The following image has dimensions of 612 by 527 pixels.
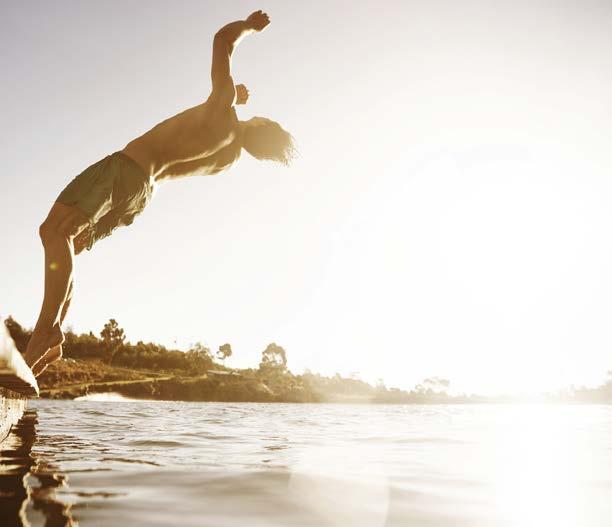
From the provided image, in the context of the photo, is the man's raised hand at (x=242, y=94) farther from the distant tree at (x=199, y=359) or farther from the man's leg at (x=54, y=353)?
the distant tree at (x=199, y=359)

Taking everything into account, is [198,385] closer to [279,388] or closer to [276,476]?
[279,388]

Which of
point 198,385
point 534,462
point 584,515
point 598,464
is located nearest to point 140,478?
point 584,515

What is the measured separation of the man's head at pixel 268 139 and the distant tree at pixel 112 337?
118 metres

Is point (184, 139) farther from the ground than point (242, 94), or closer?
closer

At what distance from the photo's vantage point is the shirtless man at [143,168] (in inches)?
131

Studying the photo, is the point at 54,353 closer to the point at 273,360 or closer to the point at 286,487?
the point at 286,487

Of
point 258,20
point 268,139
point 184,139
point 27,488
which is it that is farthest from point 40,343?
point 258,20

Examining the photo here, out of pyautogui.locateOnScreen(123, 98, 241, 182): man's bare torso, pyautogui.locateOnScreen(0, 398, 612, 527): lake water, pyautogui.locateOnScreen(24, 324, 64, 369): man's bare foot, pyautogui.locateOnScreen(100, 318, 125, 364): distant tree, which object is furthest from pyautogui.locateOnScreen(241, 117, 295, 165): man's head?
pyautogui.locateOnScreen(100, 318, 125, 364): distant tree

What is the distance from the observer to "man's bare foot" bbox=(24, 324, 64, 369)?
3.12m

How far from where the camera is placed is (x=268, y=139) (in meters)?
4.37

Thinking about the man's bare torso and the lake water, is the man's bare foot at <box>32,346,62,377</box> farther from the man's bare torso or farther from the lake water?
the man's bare torso

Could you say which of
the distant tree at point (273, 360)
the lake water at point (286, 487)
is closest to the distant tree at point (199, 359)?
the distant tree at point (273, 360)

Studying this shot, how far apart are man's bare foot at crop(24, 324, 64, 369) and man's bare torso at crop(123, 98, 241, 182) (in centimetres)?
140

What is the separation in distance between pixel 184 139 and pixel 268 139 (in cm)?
79
